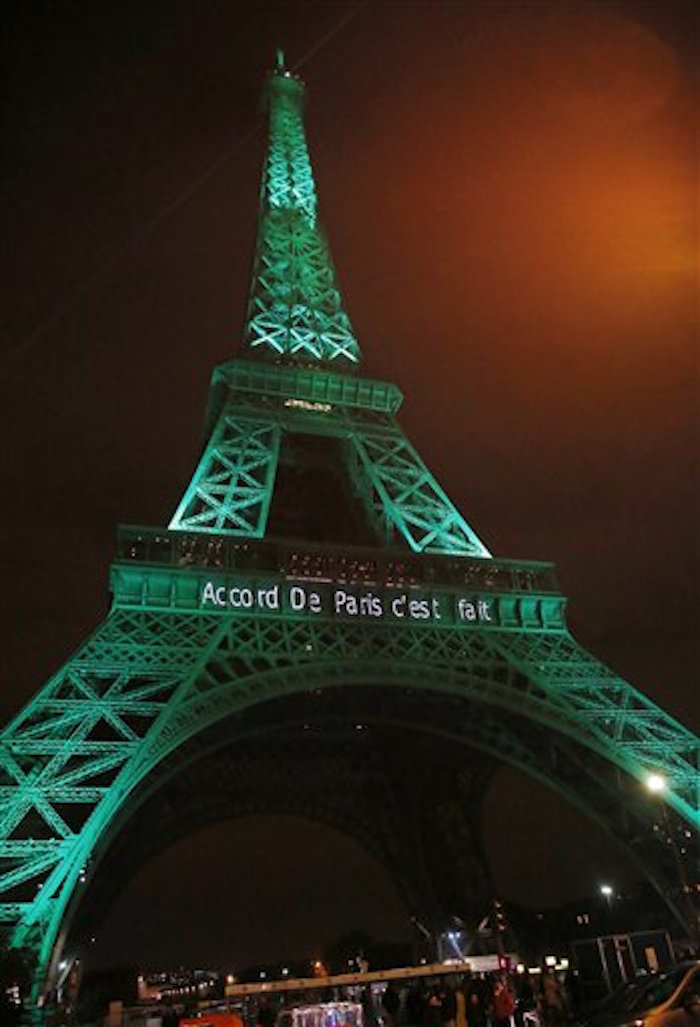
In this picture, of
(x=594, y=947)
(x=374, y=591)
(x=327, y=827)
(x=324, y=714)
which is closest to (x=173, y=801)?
(x=327, y=827)

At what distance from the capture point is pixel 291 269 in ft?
148

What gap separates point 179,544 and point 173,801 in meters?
20.8

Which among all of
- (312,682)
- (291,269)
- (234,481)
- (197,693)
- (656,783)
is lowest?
(656,783)

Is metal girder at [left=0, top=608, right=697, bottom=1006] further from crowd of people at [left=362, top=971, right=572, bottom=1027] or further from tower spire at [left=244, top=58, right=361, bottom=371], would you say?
tower spire at [left=244, top=58, right=361, bottom=371]

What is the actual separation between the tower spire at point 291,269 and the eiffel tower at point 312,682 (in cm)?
19

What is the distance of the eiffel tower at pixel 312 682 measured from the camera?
21.8m

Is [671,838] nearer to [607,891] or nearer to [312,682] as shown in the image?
[312,682]

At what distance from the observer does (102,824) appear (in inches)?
781

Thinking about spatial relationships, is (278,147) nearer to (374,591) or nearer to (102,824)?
(374,591)

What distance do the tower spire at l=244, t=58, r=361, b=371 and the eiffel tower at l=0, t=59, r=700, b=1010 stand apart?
187 millimetres

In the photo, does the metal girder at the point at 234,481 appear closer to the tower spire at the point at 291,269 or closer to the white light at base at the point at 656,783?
the tower spire at the point at 291,269

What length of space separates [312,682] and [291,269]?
27.6m

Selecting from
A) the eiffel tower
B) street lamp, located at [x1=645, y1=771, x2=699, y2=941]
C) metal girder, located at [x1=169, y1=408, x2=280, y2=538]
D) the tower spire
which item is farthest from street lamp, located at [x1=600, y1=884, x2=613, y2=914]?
the tower spire

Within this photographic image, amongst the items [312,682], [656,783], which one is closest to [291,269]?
[312,682]
